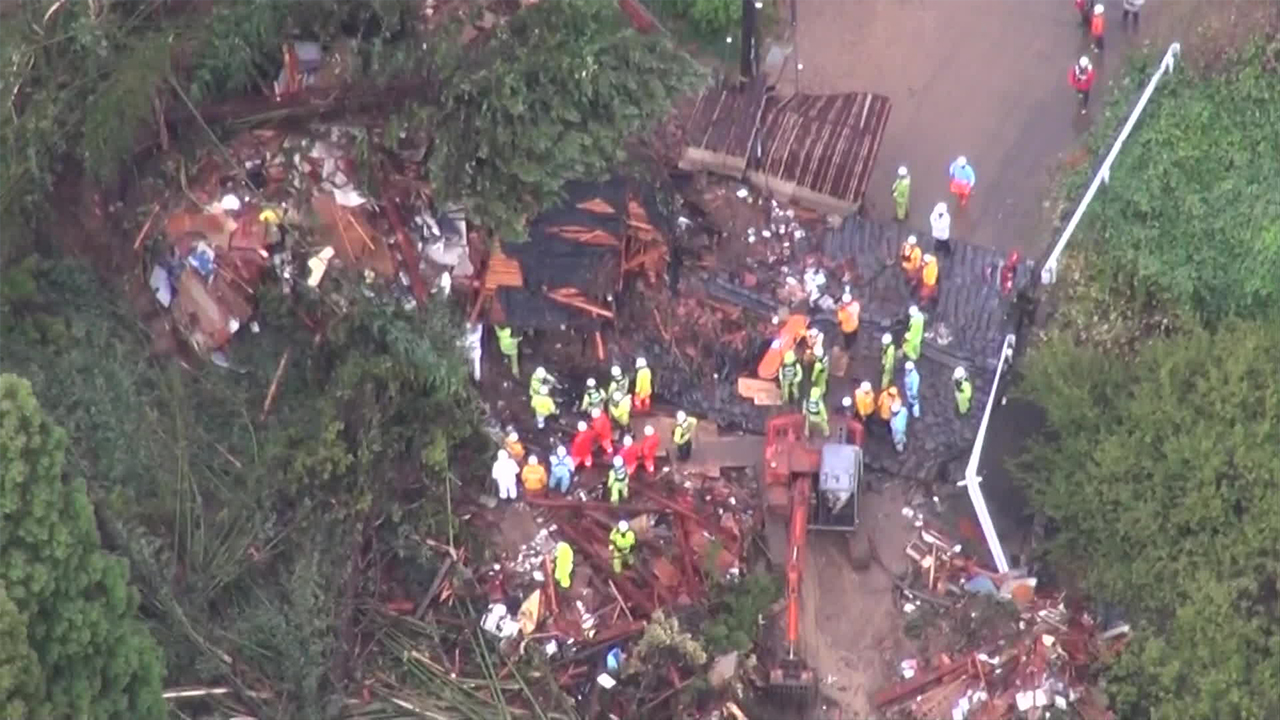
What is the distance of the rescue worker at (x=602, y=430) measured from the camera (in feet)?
84.2

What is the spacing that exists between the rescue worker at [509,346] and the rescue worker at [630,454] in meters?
1.97

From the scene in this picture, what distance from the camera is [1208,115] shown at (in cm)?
2727

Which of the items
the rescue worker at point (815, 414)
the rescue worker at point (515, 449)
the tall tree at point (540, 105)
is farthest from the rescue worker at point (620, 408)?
the tall tree at point (540, 105)

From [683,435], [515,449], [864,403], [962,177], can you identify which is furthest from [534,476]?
[962,177]


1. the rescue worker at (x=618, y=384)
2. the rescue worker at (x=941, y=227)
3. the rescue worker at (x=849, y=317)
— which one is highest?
the rescue worker at (x=941, y=227)

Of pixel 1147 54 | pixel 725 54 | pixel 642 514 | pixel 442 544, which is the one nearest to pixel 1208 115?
pixel 1147 54

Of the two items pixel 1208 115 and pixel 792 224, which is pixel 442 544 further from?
pixel 1208 115

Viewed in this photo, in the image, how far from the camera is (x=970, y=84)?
2898 cm

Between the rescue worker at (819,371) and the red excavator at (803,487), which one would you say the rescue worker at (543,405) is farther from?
the rescue worker at (819,371)

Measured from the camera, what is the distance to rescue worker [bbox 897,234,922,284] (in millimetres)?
26861

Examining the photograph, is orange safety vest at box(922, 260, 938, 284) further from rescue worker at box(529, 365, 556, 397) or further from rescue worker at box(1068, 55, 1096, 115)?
rescue worker at box(529, 365, 556, 397)

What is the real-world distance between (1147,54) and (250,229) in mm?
13327

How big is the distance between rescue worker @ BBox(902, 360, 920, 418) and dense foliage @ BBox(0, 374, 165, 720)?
10.7 meters

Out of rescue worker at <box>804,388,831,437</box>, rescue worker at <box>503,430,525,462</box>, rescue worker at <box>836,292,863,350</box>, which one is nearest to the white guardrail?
rescue worker at <box>836,292,863,350</box>
